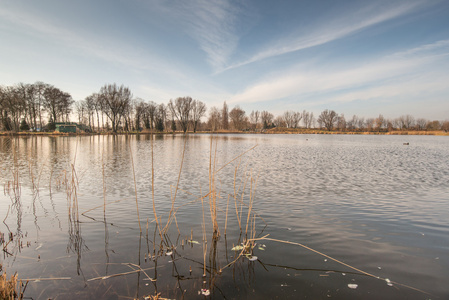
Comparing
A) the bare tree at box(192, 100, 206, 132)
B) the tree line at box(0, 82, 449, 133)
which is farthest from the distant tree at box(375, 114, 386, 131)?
the bare tree at box(192, 100, 206, 132)

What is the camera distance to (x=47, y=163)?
17.0 meters

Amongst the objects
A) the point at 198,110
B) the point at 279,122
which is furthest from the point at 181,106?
the point at 279,122

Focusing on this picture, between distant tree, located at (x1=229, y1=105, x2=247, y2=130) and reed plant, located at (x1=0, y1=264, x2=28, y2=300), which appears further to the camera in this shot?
distant tree, located at (x1=229, y1=105, x2=247, y2=130)

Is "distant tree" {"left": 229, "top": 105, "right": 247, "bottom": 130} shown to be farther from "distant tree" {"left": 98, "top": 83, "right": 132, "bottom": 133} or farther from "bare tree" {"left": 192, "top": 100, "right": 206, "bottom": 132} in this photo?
"distant tree" {"left": 98, "top": 83, "right": 132, "bottom": 133}

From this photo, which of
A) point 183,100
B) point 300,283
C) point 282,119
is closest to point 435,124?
point 282,119

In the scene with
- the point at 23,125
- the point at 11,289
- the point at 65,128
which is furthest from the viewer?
the point at 65,128

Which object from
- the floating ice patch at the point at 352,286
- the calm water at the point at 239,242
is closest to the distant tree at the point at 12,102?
the calm water at the point at 239,242

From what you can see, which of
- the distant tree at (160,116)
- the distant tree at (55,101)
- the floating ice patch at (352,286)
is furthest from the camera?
the distant tree at (160,116)

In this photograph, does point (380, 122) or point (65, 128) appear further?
point (380, 122)

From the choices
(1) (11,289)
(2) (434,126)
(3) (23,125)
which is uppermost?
(2) (434,126)

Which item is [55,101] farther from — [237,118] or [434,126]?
[434,126]

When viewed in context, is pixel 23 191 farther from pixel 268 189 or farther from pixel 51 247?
pixel 268 189

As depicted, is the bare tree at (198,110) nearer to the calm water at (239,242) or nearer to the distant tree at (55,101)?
the distant tree at (55,101)

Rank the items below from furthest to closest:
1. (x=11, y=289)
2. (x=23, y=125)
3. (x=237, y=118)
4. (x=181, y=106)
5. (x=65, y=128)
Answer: (x=237, y=118)
(x=181, y=106)
(x=65, y=128)
(x=23, y=125)
(x=11, y=289)
